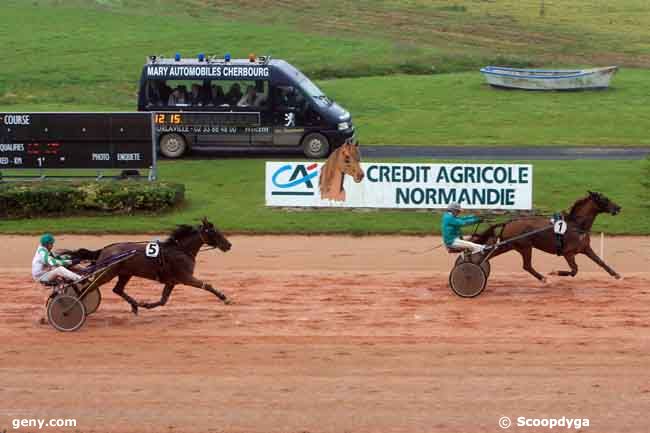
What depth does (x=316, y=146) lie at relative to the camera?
2561 centimetres

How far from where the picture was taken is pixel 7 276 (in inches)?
660

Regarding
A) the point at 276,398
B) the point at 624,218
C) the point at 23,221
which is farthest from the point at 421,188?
the point at 276,398

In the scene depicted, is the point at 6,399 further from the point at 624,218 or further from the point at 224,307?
the point at 624,218

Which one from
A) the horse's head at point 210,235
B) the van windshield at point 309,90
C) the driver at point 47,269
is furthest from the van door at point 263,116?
the driver at point 47,269

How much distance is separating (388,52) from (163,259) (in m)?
31.9

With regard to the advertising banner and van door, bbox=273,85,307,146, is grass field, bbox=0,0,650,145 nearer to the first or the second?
van door, bbox=273,85,307,146

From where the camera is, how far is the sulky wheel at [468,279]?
14.8 meters

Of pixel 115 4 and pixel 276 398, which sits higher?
pixel 115 4

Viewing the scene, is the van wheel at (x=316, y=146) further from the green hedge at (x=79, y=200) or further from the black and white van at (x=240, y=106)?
the green hedge at (x=79, y=200)

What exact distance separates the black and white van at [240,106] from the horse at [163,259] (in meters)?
11.8

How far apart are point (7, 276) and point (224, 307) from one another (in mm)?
4192

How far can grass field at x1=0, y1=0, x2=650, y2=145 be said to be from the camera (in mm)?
31641

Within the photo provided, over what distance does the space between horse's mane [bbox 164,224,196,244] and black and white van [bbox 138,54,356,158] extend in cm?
1174
